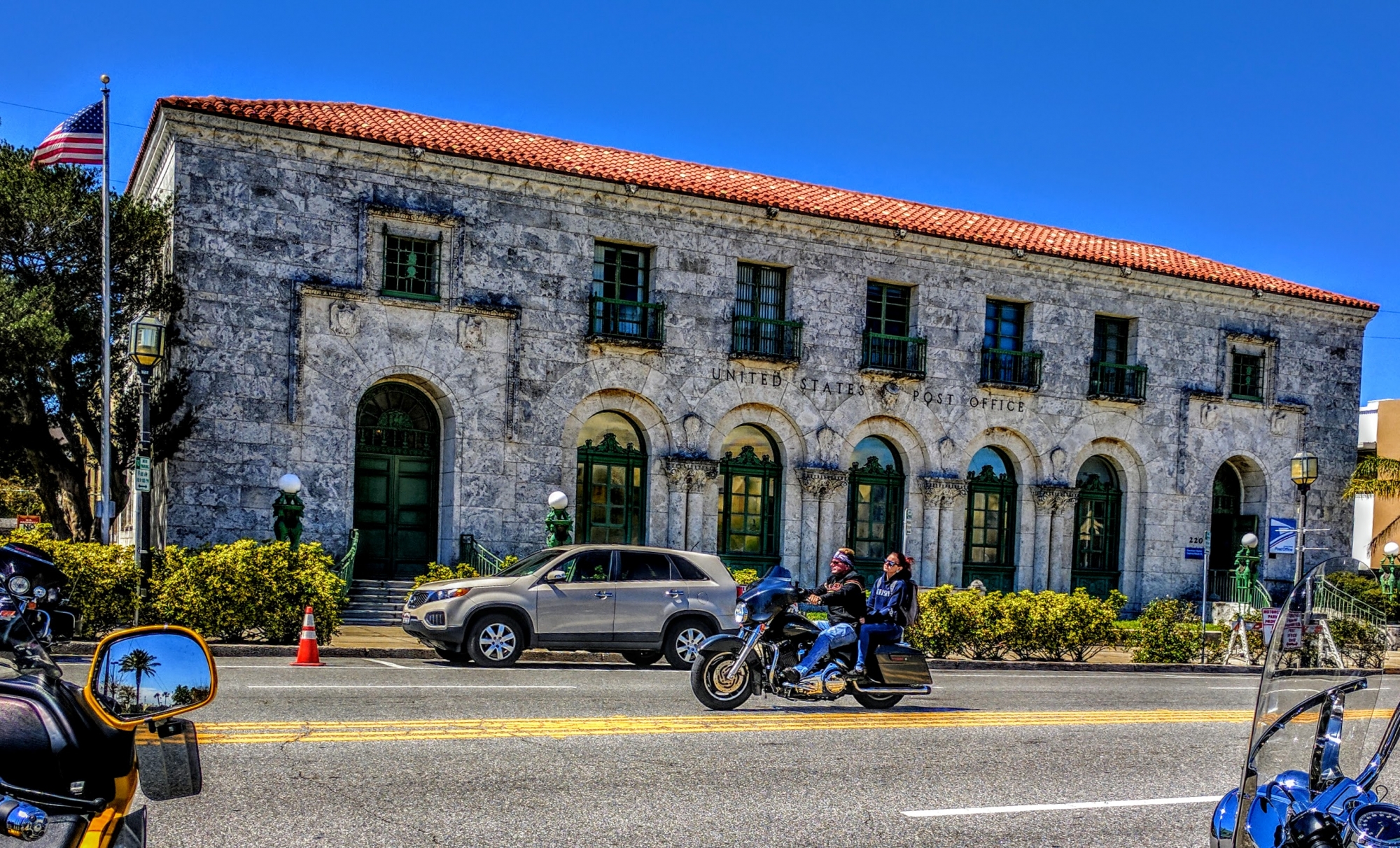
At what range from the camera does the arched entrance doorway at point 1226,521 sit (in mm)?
33844

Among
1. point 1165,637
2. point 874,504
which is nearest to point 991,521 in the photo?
point 874,504

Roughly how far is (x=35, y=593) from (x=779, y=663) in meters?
9.97

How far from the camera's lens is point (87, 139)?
20859 mm

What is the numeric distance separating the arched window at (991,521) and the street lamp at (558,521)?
1062 centimetres

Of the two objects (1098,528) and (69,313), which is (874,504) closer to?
(1098,528)

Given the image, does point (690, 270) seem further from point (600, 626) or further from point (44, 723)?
point (44, 723)

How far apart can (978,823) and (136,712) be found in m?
5.71

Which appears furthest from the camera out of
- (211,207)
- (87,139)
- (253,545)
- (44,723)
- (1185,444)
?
(1185,444)

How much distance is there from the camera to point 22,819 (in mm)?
2564

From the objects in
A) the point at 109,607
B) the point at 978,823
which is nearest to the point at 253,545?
the point at 109,607

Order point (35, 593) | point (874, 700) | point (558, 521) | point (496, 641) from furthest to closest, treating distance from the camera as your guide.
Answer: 1. point (558, 521)
2. point (496, 641)
3. point (874, 700)
4. point (35, 593)

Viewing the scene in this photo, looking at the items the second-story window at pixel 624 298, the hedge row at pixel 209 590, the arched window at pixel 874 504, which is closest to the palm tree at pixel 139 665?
the hedge row at pixel 209 590

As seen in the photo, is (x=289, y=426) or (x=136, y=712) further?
(x=289, y=426)

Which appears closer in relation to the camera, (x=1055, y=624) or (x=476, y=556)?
(x=1055, y=624)
